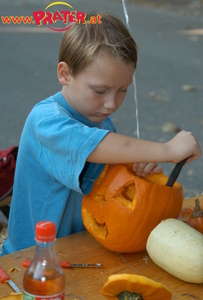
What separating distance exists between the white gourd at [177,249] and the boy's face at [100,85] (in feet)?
1.54

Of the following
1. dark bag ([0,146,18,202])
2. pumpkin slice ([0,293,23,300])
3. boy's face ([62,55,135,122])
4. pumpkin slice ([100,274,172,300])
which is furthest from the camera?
dark bag ([0,146,18,202])

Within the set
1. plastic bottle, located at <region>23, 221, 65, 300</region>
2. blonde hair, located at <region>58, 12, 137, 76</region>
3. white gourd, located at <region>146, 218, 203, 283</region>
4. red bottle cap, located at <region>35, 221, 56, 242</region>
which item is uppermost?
blonde hair, located at <region>58, 12, 137, 76</region>

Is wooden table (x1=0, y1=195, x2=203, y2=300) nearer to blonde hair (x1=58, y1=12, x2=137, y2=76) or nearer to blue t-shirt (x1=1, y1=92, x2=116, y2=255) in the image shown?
blue t-shirt (x1=1, y1=92, x2=116, y2=255)

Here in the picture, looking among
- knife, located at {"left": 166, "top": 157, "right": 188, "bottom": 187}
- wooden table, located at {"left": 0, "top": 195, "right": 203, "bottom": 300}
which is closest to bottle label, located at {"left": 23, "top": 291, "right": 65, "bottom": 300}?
wooden table, located at {"left": 0, "top": 195, "right": 203, "bottom": 300}

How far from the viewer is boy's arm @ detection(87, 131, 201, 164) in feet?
5.04

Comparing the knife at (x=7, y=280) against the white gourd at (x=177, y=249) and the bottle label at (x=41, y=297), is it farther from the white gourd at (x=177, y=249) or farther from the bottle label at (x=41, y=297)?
the white gourd at (x=177, y=249)

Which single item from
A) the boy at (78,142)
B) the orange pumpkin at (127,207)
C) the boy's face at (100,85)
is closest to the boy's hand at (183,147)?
the boy at (78,142)

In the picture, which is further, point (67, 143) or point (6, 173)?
point (6, 173)

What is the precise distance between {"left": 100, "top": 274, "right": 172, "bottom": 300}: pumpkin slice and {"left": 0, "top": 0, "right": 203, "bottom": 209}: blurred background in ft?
8.85

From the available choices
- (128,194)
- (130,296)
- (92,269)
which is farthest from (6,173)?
(130,296)

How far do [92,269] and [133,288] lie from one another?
334 mm

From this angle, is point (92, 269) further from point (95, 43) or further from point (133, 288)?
point (95, 43)

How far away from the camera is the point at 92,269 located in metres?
1.53

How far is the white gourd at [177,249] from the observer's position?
1.43 meters
